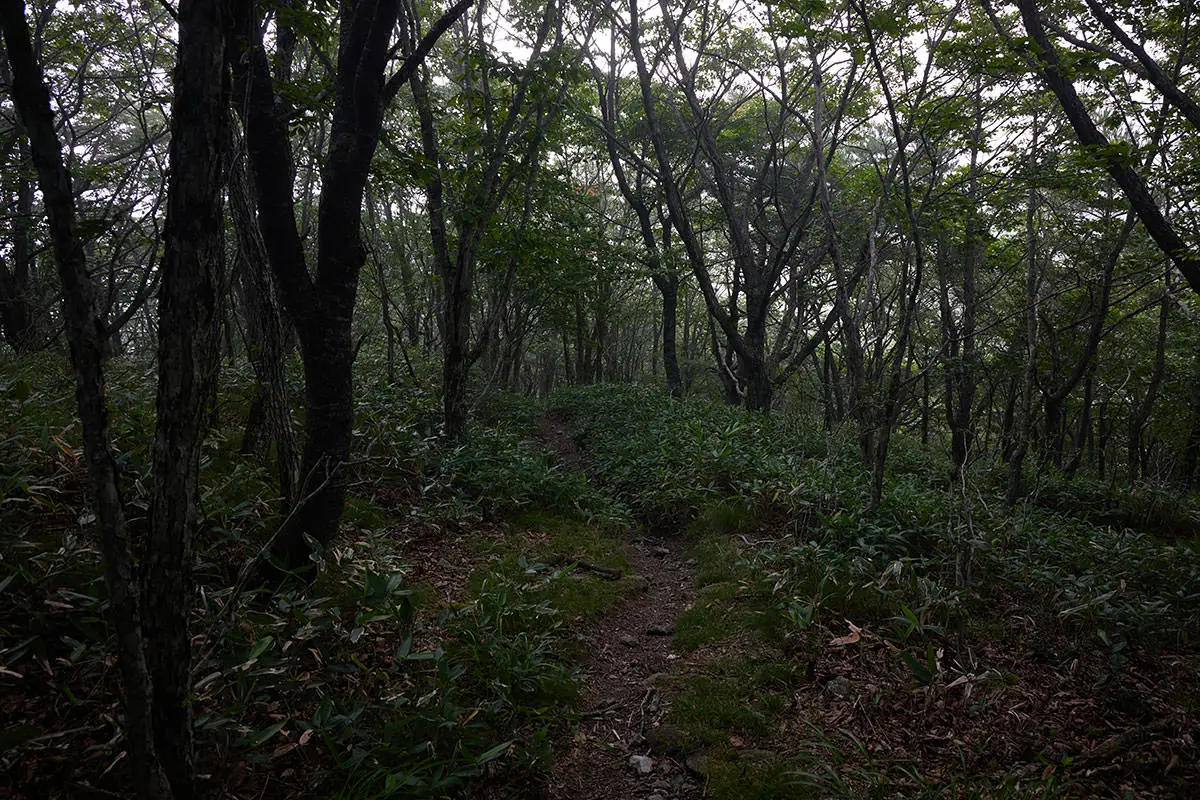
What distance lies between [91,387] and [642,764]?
3.11m

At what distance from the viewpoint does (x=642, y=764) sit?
10.7 ft

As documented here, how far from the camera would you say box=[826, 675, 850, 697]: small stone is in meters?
3.73

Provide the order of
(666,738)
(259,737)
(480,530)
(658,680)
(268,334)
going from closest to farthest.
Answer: (259,737), (666,738), (658,680), (268,334), (480,530)

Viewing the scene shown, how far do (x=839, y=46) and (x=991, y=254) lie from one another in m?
6.29

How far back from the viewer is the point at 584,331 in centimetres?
1872

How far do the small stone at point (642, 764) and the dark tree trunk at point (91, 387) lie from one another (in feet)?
7.45

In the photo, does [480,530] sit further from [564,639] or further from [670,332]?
[670,332]

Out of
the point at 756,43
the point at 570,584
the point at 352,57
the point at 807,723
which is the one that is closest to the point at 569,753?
the point at 807,723

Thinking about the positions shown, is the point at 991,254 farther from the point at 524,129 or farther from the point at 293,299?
the point at 293,299

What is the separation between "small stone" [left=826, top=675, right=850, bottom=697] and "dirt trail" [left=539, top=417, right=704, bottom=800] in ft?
3.38

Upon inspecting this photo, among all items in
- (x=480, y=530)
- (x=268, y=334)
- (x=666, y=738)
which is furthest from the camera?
(x=480, y=530)

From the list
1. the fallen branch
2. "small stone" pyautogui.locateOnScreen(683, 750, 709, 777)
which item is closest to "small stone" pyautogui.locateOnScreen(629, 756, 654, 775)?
"small stone" pyautogui.locateOnScreen(683, 750, 709, 777)

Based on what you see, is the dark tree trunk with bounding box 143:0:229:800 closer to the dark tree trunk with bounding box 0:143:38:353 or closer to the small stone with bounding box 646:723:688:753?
the small stone with bounding box 646:723:688:753

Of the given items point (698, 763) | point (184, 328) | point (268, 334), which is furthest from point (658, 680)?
point (268, 334)
